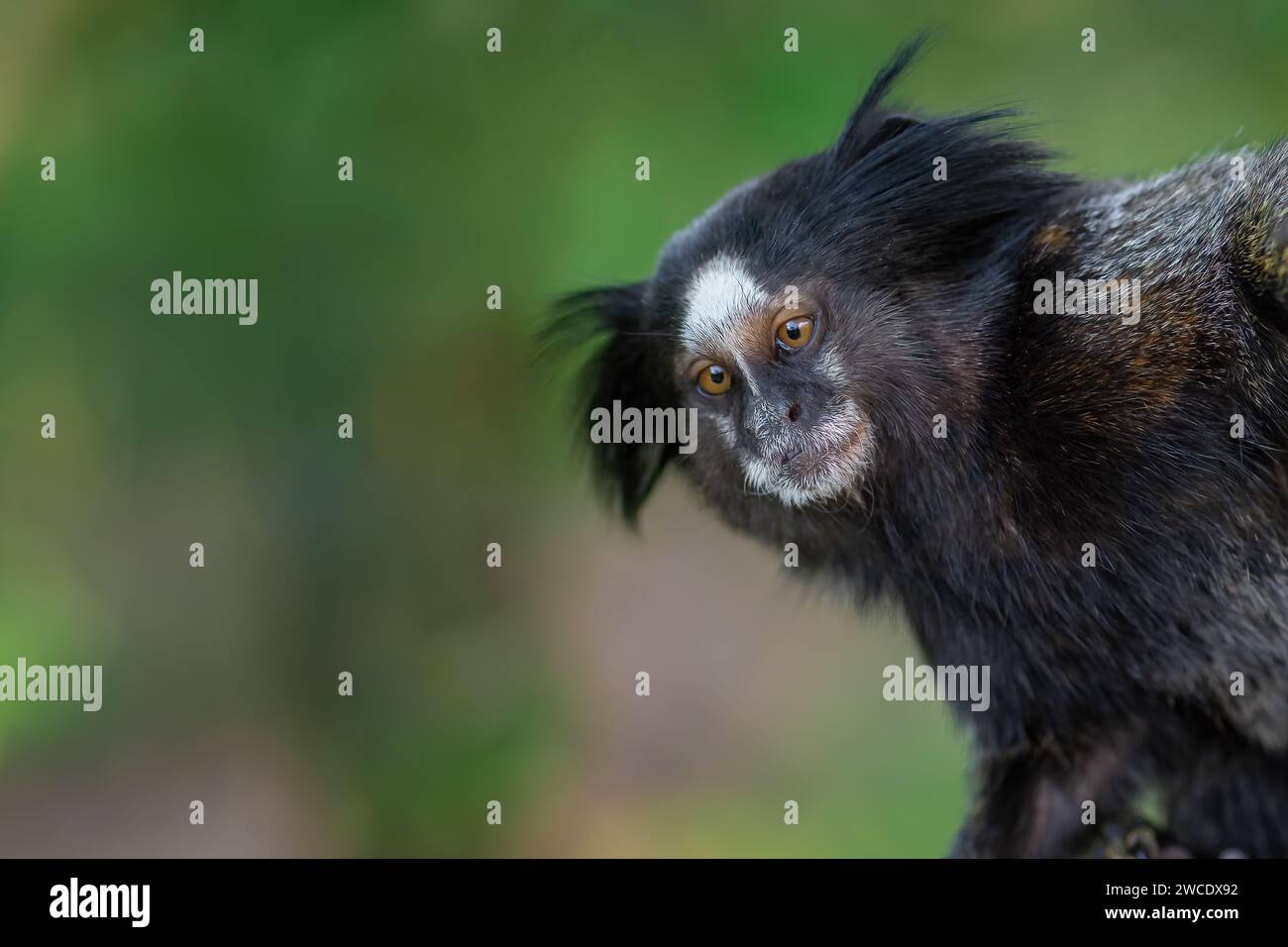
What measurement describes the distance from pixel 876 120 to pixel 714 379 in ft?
2.94

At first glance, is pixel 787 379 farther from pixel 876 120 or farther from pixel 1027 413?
pixel 876 120

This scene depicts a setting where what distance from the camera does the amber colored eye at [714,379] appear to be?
11.6 feet

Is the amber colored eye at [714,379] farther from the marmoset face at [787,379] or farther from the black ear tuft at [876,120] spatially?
the black ear tuft at [876,120]

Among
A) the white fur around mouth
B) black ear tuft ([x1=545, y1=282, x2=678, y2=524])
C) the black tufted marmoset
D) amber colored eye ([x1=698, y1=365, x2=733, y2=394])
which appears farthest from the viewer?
black ear tuft ([x1=545, y1=282, x2=678, y2=524])

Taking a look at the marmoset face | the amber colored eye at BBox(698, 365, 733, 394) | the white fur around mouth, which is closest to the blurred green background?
the amber colored eye at BBox(698, 365, 733, 394)

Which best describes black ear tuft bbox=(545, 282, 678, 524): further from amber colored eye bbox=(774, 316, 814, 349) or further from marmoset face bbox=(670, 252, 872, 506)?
Answer: amber colored eye bbox=(774, 316, 814, 349)

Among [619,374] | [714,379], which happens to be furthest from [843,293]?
[619,374]

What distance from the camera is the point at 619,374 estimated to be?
4.13 m

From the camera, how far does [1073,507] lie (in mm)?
3158

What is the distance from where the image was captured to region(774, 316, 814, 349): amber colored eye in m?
3.34

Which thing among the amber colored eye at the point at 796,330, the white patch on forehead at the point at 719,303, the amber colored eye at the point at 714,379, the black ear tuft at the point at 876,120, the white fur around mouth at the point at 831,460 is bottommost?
the white fur around mouth at the point at 831,460

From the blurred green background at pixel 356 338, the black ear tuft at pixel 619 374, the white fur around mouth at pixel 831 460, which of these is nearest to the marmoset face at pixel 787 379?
the white fur around mouth at pixel 831 460

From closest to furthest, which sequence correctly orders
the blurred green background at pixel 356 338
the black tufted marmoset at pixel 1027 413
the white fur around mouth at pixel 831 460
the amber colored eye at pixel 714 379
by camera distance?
the black tufted marmoset at pixel 1027 413 < the white fur around mouth at pixel 831 460 < the amber colored eye at pixel 714 379 < the blurred green background at pixel 356 338
